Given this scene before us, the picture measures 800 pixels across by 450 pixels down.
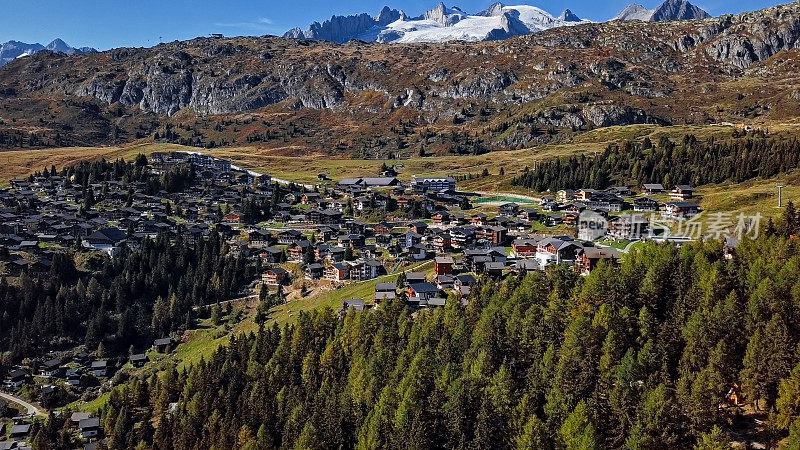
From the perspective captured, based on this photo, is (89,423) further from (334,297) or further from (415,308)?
(415,308)

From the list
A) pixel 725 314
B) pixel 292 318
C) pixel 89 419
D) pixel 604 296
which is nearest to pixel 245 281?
pixel 292 318

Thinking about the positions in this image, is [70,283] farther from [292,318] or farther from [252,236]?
[292,318]

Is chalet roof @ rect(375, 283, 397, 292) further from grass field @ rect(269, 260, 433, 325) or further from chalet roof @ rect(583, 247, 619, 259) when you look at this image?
chalet roof @ rect(583, 247, 619, 259)

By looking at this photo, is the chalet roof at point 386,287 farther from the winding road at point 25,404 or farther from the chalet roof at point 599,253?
the winding road at point 25,404

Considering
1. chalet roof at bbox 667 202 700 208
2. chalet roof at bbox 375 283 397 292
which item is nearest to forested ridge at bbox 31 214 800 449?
chalet roof at bbox 375 283 397 292

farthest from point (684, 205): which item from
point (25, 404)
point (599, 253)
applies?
point (25, 404)
